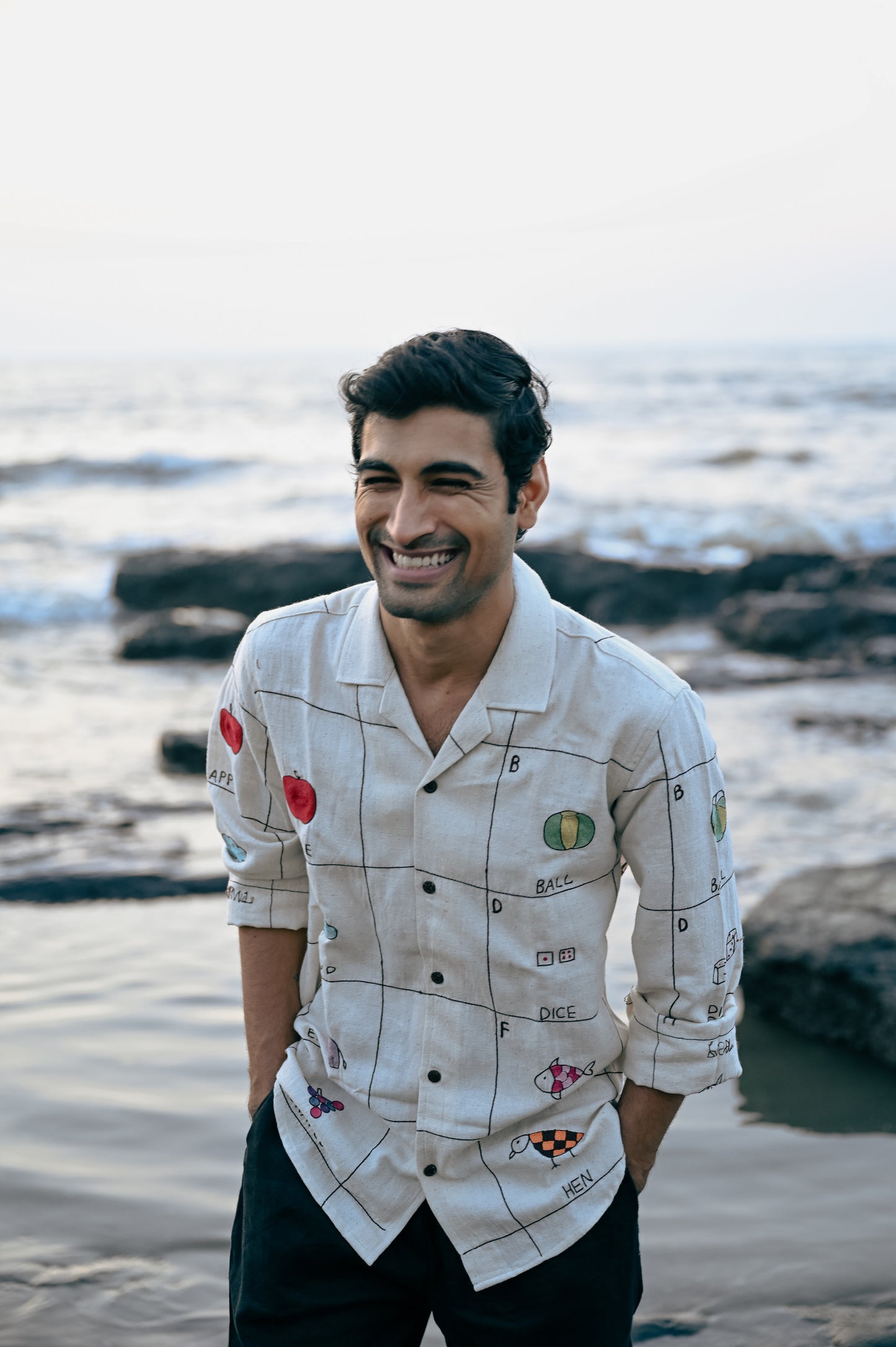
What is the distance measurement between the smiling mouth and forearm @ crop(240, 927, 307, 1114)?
696 millimetres

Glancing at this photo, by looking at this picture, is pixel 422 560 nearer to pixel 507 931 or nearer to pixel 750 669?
pixel 507 931

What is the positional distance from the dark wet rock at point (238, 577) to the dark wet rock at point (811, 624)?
366 cm

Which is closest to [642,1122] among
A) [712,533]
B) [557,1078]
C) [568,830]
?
[557,1078]

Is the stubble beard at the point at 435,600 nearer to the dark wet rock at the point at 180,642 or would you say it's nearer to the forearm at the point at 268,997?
the forearm at the point at 268,997

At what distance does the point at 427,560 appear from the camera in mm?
1790

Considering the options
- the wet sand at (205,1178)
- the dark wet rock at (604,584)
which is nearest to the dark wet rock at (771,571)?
the dark wet rock at (604,584)

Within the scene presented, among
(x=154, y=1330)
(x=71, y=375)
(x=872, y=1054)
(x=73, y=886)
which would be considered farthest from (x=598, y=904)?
(x=71, y=375)

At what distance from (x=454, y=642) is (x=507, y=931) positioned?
1.40 ft

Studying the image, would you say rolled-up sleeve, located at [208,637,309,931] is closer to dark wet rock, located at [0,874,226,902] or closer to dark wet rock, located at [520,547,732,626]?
dark wet rock, located at [0,874,226,902]

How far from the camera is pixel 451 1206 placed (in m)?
1.78

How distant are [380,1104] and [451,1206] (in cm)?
17

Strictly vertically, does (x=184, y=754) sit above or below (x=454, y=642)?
below

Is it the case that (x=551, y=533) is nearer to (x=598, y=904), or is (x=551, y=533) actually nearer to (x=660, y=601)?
(x=660, y=601)

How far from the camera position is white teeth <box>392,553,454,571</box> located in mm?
1790
